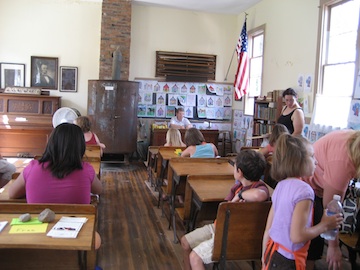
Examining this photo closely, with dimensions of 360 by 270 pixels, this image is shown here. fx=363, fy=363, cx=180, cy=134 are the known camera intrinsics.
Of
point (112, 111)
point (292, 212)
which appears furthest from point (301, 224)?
point (112, 111)

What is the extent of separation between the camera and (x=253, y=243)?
7.31 feet

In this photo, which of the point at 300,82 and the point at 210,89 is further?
the point at 210,89

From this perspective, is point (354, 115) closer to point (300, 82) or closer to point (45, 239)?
point (300, 82)

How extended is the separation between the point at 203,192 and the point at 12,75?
662 centimetres

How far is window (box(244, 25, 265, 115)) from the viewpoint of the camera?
7.59 metres

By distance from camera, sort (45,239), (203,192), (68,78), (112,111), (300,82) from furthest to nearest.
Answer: (68,78) < (112,111) < (300,82) < (203,192) < (45,239)

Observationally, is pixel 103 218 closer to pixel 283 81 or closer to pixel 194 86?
pixel 283 81

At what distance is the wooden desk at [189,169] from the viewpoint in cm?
343

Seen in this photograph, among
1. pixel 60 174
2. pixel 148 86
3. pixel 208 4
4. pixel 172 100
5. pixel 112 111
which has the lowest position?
pixel 60 174

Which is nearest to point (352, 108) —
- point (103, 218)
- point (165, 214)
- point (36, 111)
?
point (165, 214)

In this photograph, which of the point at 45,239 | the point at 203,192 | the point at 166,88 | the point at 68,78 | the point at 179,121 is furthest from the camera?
the point at 166,88

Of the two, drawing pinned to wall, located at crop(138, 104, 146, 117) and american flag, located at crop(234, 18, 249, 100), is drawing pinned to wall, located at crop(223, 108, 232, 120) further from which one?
drawing pinned to wall, located at crop(138, 104, 146, 117)

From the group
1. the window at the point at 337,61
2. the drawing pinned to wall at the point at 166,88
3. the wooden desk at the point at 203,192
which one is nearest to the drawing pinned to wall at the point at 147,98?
the drawing pinned to wall at the point at 166,88

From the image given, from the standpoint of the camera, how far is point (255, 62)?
791 centimetres
